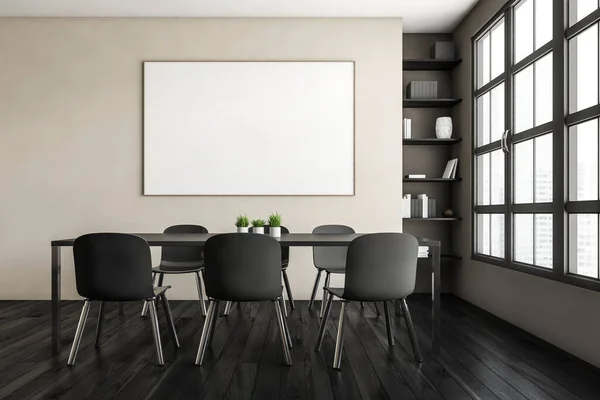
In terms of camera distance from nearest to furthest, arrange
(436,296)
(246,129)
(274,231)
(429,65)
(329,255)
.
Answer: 1. (436,296)
2. (274,231)
3. (329,255)
4. (246,129)
5. (429,65)

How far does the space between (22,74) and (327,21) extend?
327cm

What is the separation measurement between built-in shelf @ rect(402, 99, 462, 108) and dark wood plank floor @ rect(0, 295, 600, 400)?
240 cm

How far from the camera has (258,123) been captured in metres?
5.00

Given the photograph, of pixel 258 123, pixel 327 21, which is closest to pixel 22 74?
pixel 258 123

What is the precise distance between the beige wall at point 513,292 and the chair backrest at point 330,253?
1.39m

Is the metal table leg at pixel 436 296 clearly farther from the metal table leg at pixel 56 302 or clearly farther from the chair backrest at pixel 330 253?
the metal table leg at pixel 56 302

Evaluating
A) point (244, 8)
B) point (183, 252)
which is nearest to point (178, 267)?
point (183, 252)

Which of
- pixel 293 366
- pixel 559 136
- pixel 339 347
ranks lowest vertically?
pixel 293 366

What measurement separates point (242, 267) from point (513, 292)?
2.42 m

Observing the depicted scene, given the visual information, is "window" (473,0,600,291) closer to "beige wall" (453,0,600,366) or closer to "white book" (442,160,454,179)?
"beige wall" (453,0,600,366)

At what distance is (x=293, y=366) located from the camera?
282 centimetres

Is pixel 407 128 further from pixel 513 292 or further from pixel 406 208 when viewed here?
pixel 513 292

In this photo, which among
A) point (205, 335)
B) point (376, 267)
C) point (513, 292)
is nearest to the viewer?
point (376, 267)

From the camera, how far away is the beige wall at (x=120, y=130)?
16.4 feet
